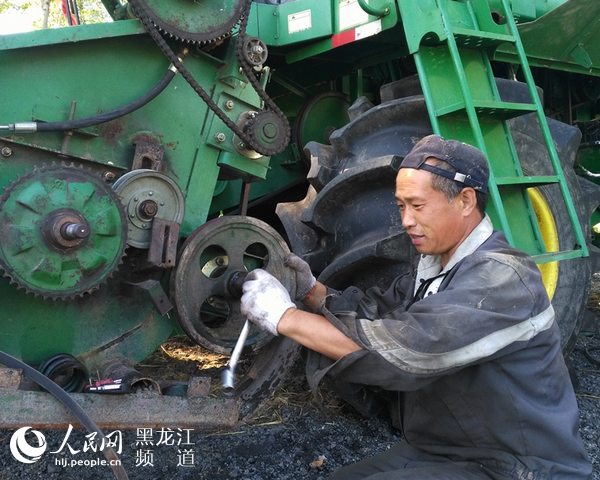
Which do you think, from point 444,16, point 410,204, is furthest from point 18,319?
point 444,16

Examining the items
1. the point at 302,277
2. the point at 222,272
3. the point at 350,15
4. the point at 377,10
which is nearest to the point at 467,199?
Result: the point at 302,277

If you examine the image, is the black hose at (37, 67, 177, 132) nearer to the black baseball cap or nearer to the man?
the man

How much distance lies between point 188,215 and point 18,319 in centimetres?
70

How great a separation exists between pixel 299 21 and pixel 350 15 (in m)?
0.25

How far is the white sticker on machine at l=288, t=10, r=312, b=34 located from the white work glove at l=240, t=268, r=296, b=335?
1400mm

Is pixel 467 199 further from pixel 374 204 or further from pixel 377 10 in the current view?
pixel 377 10

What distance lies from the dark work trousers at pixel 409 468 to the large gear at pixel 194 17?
154cm

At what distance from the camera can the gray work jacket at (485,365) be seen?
1639 millimetres

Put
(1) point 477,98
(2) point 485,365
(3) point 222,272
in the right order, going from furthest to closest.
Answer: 1. (1) point 477,98
2. (3) point 222,272
3. (2) point 485,365

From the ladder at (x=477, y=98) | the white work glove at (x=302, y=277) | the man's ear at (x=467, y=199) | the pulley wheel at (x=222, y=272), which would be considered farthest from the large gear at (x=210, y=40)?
the man's ear at (x=467, y=199)

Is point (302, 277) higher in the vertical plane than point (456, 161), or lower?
lower

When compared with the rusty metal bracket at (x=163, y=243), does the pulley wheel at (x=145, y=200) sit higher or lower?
higher

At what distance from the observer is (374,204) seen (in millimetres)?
2688

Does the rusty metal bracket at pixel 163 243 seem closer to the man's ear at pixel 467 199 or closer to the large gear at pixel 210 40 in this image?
the large gear at pixel 210 40
